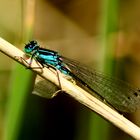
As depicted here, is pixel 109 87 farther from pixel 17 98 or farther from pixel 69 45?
pixel 69 45

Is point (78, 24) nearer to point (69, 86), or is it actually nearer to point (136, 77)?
point (136, 77)

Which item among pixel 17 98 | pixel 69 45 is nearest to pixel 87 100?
pixel 17 98

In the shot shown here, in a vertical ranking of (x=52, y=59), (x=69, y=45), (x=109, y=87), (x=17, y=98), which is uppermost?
(x=69, y=45)

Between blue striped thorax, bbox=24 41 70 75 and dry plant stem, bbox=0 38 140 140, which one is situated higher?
blue striped thorax, bbox=24 41 70 75

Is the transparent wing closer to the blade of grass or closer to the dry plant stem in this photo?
the blade of grass

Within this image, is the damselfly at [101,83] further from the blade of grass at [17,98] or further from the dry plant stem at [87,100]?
the dry plant stem at [87,100]

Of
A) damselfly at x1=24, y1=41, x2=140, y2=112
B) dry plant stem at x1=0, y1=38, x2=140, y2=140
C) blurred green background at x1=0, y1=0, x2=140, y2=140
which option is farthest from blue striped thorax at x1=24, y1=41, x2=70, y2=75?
blurred green background at x1=0, y1=0, x2=140, y2=140

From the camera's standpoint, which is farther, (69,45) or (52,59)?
(69,45)

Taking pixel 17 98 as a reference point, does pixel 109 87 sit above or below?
above

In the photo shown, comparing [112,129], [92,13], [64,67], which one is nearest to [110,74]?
[64,67]
